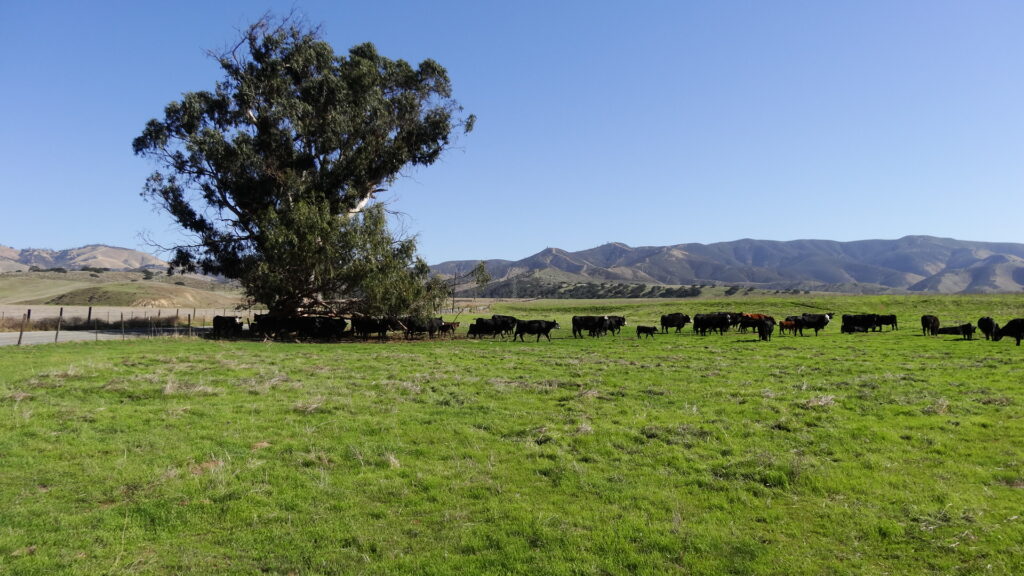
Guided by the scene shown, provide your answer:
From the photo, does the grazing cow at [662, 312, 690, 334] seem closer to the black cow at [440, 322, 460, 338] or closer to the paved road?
the black cow at [440, 322, 460, 338]

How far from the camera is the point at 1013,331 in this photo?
2969 centimetres

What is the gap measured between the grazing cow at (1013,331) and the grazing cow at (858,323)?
8.75 m

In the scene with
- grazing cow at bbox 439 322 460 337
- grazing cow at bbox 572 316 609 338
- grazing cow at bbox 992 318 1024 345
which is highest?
grazing cow at bbox 992 318 1024 345

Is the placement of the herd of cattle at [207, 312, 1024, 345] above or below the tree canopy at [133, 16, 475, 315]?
below

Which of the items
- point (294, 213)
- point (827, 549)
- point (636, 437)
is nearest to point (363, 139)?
point (294, 213)

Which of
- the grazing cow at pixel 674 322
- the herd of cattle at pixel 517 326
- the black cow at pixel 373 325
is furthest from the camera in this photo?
the grazing cow at pixel 674 322

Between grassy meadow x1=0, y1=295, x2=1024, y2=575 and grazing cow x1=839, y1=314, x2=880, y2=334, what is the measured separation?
84.4ft

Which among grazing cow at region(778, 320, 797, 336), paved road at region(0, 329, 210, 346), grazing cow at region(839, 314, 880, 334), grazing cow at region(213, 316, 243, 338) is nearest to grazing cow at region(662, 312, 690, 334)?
grazing cow at region(778, 320, 797, 336)

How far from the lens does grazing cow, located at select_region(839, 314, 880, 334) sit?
3966 cm

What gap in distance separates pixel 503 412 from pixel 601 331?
30218mm

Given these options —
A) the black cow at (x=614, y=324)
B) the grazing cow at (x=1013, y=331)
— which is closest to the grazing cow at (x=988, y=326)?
the grazing cow at (x=1013, y=331)

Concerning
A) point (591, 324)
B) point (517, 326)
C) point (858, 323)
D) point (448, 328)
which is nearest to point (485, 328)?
point (448, 328)

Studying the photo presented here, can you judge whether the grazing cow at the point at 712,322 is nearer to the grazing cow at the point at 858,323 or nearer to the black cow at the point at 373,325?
the grazing cow at the point at 858,323

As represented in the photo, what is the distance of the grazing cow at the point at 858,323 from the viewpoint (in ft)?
130
